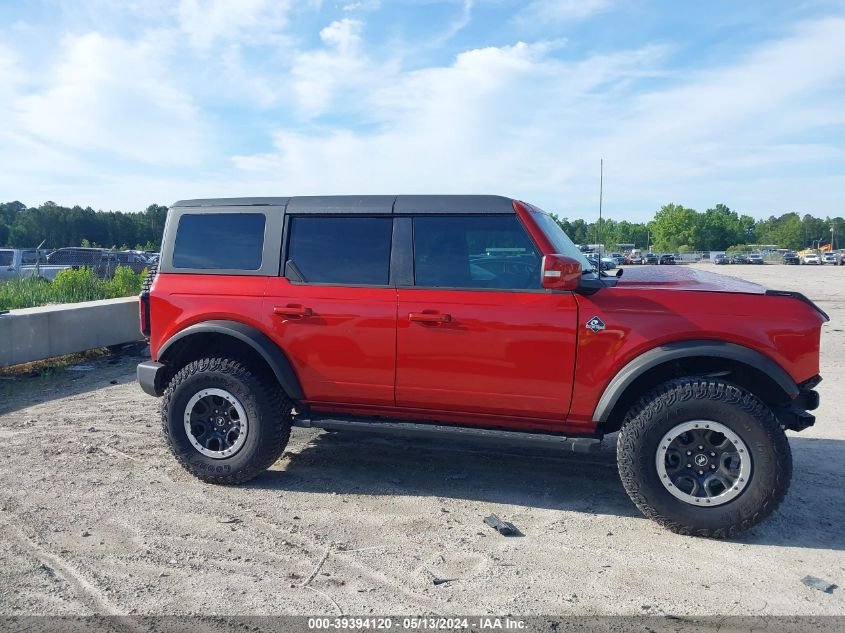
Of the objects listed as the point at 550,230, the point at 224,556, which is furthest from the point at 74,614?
the point at 550,230

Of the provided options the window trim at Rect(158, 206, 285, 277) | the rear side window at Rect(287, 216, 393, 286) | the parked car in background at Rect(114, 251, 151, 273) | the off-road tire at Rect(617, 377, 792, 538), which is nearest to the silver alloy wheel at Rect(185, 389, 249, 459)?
the window trim at Rect(158, 206, 285, 277)

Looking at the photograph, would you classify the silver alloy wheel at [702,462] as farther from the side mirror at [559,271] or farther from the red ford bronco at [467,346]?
the side mirror at [559,271]

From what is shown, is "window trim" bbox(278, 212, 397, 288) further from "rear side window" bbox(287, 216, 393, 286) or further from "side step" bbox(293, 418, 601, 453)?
"side step" bbox(293, 418, 601, 453)

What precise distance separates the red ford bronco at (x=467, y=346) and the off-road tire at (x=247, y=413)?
0.05 feet

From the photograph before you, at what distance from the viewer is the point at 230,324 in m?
4.50

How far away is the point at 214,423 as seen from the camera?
462 cm

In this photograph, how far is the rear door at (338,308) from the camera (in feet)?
14.1

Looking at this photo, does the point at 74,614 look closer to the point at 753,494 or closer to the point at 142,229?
the point at 753,494

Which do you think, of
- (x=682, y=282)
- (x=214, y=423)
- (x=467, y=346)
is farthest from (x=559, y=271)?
(x=214, y=423)

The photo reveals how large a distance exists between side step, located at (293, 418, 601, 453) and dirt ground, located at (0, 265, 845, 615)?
18.7 inches

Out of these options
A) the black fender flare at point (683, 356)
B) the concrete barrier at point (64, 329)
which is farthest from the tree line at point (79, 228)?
the black fender flare at point (683, 356)

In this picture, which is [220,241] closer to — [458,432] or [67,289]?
[458,432]

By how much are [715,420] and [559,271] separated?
1.28 metres

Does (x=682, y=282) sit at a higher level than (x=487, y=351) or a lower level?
higher
